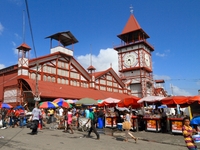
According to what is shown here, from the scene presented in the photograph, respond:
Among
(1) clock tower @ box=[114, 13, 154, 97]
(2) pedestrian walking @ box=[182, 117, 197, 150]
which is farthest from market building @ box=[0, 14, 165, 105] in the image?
(2) pedestrian walking @ box=[182, 117, 197, 150]

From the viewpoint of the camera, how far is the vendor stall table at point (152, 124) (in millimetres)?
13798

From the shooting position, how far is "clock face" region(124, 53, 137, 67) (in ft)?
155

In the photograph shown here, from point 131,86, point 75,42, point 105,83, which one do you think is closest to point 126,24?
point 131,86

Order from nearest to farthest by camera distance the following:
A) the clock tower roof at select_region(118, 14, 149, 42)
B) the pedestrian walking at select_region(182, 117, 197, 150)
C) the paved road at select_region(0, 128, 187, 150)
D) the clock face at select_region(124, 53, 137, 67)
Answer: the pedestrian walking at select_region(182, 117, 197, 150) < the paved road at select_region(0, 128, 187, 150) < the clock face at select_region(124, 53, 137, 67) < the clock tower roof at select_region(118, 14, 149, 42)

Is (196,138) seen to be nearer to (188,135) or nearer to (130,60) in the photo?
(188,135)

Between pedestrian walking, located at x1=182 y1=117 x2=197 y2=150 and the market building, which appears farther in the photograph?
the market building

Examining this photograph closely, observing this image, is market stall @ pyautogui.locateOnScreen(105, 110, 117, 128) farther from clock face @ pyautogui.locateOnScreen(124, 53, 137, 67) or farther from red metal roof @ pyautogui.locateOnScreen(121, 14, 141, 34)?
red metal roof @ pyautogui.locateOnScreen(121, 14, 141, 34)

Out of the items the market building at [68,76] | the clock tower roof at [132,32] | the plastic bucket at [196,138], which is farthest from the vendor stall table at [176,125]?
the clock tower roof at [132,32]

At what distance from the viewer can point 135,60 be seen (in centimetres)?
4694

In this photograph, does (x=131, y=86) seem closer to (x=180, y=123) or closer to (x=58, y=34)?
(x=58, y=34)

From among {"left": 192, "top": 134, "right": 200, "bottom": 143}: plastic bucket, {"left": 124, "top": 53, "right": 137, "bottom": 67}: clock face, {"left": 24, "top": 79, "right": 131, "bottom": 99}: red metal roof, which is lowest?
{"left": 192, "top": 134, "right": 200, "bottom": 143}: plastic bucket

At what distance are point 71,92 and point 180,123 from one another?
53.8 ft

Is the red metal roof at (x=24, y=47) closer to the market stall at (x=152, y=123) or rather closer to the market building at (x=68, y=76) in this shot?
the market building at (x=68, y=76)

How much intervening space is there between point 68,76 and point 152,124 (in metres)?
17.7
